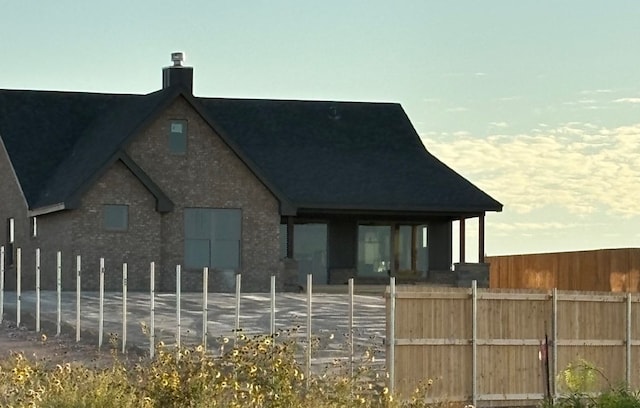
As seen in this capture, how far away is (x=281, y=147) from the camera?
47.9 m

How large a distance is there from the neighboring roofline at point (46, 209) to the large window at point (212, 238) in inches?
156

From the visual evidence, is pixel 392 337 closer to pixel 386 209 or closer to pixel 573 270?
pixel 386 209

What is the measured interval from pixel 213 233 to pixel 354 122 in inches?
336

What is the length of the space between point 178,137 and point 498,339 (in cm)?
2056

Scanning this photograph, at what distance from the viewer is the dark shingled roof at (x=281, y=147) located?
43.4 m

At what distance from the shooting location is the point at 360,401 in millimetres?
16672

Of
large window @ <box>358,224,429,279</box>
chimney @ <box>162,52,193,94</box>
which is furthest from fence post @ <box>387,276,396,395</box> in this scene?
large window @ <box>358,224,429,279</box>

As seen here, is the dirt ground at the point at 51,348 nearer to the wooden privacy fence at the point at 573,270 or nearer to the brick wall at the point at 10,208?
the brick wall at the point at 10,208

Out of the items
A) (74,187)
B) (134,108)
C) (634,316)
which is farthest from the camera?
Result: (134,108)

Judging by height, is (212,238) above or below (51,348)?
above

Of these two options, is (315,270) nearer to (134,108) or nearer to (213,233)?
(213,233)

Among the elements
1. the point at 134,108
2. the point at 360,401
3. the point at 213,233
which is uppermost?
the point at 134,108

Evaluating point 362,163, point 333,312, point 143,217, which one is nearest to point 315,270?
point 362,163

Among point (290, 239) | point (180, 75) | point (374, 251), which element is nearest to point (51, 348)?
point (180, 75)
